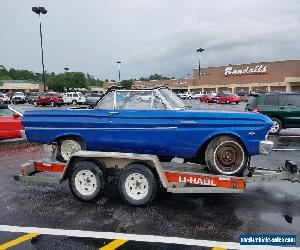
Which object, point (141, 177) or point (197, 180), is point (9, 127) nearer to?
point (141, 177)

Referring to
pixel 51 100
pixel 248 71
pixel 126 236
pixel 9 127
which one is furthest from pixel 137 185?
pixel 248 71

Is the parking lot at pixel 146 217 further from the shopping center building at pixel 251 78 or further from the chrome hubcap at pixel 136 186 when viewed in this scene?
the shopping center building at pixel 251 78

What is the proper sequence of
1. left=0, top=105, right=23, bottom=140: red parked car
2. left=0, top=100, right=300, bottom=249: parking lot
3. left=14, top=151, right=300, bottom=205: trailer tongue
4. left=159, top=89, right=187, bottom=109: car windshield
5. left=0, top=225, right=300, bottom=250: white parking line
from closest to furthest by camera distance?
left=0, top=225, right=300, bottom=250: white parking line < left=0, top=100, right=300, bottom=249: parking lot < left=14, top=151, right=300, bottom=205: trailer tongue < left=159, top=89, right=187, bottom=109: car windshield < left=0, top=105, right=23, bottom=140: red parked car

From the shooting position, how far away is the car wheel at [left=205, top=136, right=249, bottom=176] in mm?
6602

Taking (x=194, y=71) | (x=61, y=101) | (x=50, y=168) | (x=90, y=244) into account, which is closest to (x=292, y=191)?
(x=90, y=244)

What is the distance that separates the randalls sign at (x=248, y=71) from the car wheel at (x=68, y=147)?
70.6m

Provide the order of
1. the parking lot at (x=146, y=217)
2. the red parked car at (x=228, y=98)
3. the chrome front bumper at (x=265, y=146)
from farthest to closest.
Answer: the red parked car at (x=228, y=98)
the chrome front bumper at (x=265, y=146)
the parking lot at (x=146, y=217)

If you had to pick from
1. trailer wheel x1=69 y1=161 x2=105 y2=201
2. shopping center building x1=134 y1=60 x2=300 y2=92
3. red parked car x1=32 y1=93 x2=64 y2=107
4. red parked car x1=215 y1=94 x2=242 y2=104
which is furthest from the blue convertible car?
shopping center building x1=134 y1=60 x2=300 y2=92

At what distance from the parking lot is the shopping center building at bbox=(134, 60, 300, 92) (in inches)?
2136

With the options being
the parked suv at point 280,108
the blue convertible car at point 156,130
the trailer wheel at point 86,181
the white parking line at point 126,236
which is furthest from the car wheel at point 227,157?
the parked suv at point 280,108

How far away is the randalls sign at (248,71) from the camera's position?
239 ft

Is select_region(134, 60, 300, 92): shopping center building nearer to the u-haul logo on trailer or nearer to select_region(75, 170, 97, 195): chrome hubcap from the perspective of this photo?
select_region(75, 170, 97, 195): chrome hubcap

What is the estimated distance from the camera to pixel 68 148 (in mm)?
7426

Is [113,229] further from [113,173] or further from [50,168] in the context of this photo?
[50,168]
